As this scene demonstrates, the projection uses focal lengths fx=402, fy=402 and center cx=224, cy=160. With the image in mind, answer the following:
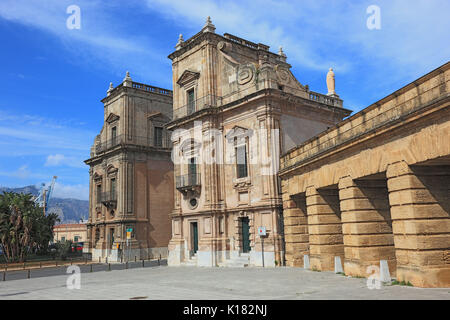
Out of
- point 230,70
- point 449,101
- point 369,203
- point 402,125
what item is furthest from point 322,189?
point 230,70

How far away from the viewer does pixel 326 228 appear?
709 inches

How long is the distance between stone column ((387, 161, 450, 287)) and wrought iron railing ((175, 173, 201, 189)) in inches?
755

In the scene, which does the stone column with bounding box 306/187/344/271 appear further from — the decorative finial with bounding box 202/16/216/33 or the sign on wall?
the decorative finial with bounding box 202/16/216/33

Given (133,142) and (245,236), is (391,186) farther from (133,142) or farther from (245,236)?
(133,142)

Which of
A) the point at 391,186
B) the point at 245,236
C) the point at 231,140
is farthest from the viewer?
the point at 231,140

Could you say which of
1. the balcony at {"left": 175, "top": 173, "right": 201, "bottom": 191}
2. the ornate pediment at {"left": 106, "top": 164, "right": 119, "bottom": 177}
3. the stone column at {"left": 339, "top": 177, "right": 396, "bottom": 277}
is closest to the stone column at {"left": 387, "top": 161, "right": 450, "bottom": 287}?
the stone column at {"left": 339, "top": 177, "right": 396, "bottom": 277}

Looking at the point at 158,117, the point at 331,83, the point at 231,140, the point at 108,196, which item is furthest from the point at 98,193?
the point at 331,83

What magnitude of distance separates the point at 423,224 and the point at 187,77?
79.3 feet

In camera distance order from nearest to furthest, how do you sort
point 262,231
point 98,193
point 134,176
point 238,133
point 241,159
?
point 262,231, point 241,159, point 238,133, point 134,176, point 98,193

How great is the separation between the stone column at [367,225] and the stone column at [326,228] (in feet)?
8.49

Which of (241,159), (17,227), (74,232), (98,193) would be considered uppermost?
(241,159)

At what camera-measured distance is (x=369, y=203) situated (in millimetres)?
14977

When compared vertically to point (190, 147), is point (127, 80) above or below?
above
